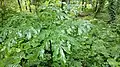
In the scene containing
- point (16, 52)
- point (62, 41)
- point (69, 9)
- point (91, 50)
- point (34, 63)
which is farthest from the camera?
point (91, 50)

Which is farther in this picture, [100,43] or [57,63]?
[100,43]

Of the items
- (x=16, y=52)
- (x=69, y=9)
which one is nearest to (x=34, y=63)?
(x=16, y=52)

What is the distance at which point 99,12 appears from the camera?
6910 mm

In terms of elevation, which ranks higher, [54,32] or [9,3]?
[54,32]

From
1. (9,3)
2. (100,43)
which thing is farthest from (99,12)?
(100,43)

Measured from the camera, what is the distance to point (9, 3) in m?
6.38

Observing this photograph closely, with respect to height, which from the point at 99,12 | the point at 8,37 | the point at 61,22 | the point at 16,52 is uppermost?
the point at 61,22

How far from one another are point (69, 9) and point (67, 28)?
348mm

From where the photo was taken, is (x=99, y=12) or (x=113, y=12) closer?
(x=113, y=12)

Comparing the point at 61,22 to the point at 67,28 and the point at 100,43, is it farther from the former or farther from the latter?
the point at 100,43

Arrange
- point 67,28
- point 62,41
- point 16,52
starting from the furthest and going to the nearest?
1. point 16,52
2. point 67,28
3. point 62,41

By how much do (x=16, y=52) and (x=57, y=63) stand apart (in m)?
0.47

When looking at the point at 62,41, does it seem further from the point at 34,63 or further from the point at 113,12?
the point at 113,12

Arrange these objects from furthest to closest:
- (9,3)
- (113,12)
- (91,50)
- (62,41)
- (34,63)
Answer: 1. (9,3)
2. (113,12)
3. (91,50)
4. (34,63)
5. (62,41)
